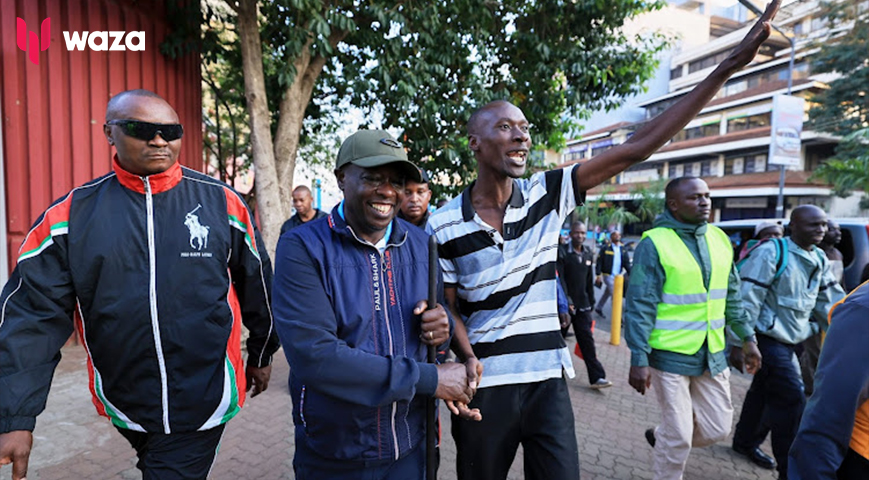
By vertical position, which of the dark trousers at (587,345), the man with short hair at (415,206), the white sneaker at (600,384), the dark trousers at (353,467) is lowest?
the white sneaker at (600,384)

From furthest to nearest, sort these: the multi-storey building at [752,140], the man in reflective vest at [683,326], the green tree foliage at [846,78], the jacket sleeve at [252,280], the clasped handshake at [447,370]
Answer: the multi-storey building at [752,140] < the green tree foliage at [846,78] < the man in reflective vest at [683,326] < the jacket sleeve at [252,280] < the clasped handshake at [447,370]

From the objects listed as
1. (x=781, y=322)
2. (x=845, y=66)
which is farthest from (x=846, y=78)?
(x=781, y=322)

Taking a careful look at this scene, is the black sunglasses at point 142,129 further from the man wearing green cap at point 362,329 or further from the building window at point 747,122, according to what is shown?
the building window at point 747,122

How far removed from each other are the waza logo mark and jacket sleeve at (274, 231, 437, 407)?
5.97 m

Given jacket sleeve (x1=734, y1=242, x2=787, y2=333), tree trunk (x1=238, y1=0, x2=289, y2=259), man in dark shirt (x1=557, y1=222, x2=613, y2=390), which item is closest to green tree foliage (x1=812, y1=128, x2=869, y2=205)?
man in dark shirt (x1=557, y1=222, x2=613, y2=390)

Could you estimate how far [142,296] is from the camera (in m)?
2.10

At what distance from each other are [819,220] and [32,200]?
25.6 ft

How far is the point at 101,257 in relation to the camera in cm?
206

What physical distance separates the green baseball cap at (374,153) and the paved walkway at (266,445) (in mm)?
2691

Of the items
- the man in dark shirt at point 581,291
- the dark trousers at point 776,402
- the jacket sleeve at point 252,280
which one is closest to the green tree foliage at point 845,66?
the man in dark shirt at point 581,291

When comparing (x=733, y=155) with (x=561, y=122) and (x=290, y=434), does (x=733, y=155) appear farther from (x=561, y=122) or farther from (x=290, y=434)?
(x=290, y=434)

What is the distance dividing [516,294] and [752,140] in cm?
3815

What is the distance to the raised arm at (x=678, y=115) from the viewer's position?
2066 mm

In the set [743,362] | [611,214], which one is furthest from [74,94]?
[611,214]
